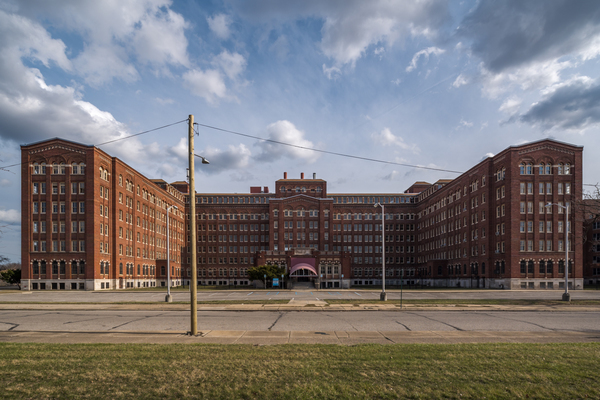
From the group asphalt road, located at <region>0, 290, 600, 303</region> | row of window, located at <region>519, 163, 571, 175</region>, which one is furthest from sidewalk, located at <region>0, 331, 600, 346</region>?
row of window, located at <region>519, 163, 571, 175</region>

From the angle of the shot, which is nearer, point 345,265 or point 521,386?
point 521,386

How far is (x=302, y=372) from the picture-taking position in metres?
8.56

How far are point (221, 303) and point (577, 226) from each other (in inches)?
2370

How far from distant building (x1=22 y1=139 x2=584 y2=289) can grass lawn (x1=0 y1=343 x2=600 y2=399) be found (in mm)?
→ 21631

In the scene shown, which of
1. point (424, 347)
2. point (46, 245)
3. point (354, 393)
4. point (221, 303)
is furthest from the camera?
point (46, 245)

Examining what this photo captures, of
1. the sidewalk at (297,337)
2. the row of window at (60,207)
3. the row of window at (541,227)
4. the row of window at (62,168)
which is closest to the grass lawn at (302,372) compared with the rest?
the sidewalk at (297,337)

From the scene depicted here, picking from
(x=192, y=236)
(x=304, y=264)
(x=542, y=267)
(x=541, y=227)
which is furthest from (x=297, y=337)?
(x=304, y=264)

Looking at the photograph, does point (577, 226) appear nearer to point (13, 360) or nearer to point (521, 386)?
point (521, 386)

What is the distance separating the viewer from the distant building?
61844 mm

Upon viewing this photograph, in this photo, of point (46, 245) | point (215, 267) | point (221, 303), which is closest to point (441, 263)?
point (215, 267)

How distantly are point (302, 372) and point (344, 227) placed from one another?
3864 inches

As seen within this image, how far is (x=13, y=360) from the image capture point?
9.62 meters

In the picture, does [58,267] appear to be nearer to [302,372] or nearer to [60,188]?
[60,188]

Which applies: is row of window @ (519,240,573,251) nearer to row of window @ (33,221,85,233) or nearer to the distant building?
the distant building
